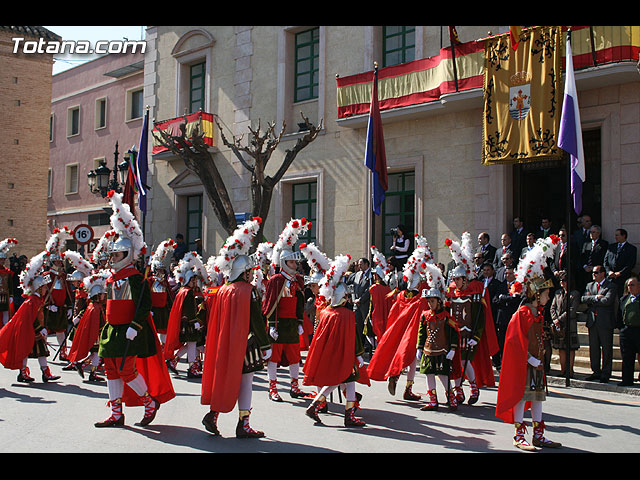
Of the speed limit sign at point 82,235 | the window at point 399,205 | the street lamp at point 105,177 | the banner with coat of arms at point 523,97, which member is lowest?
the speed limit sign at point 82,235

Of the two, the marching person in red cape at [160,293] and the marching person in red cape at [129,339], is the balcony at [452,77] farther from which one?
the marching person in red cape at [129,339]

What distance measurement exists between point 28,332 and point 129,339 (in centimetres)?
413

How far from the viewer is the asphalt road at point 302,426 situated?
23.1 ft

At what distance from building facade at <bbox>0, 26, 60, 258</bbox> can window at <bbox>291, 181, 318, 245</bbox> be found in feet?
60.7

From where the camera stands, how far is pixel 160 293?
13.4 metres

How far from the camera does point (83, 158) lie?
3394 cm

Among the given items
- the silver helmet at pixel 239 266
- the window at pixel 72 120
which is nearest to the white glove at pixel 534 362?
the silver helmet at pixel 239 266

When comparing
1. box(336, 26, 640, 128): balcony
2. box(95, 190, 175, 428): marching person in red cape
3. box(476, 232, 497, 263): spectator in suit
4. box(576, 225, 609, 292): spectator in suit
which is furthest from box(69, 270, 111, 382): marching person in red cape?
box(336, 26, 640, 128): balcony

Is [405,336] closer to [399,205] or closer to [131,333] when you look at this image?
[131,333]

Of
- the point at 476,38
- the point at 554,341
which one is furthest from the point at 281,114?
the point at 554,341

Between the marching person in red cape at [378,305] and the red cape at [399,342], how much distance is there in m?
2.76

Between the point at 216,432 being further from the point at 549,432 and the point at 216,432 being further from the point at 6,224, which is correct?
the point at 6,224

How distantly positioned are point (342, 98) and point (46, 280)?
10.8 meters

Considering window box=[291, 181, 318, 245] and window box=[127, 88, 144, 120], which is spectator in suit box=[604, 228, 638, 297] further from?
window box=[127, 88, 144, 120]
